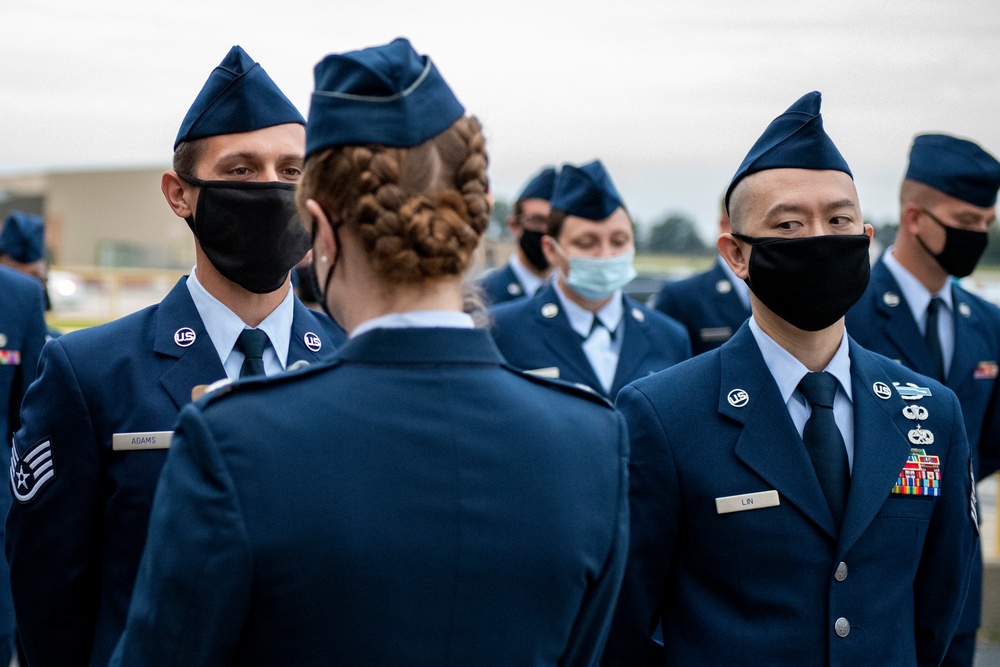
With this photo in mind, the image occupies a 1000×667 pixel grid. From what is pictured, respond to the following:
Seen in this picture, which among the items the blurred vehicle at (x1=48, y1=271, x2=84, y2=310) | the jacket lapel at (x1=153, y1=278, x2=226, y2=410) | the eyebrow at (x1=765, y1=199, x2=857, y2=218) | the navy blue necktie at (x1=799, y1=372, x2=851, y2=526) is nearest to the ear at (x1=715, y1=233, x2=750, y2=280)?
the eyebrow at (x1=765, y1=199, x2=857, y2=218)

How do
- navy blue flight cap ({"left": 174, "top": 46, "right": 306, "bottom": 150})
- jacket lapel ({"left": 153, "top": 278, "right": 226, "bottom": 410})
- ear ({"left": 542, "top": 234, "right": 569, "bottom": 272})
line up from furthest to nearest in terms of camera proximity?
ear ({"left": 542, "top": 234, "right": 569, "bottom": 272}) < navy blue flight cap ({"left": 174, "top": 46, "right": 306, "bottom": 150}) < jacket lapel ({"left": 153, "top": 278, "right": 226, "bottom": 410})

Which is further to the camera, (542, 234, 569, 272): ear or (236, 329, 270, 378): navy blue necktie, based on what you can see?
(542, 234, 569, 272): ear

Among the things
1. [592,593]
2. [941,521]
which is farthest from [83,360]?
[941,521]

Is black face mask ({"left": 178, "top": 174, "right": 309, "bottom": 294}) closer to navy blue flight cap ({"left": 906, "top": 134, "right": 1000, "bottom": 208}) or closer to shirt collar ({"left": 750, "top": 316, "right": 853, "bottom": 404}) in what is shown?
shirt collar ({"left": 750, "top": 316, "right": 853, "bottom": 404})

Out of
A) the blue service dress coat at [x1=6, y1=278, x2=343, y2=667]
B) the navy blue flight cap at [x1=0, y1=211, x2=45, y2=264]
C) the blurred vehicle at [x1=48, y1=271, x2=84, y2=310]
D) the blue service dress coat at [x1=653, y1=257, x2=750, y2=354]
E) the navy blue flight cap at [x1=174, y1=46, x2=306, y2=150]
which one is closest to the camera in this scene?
the blue service dress coat at [x1=6, y1=278, x2=343, y2=667]

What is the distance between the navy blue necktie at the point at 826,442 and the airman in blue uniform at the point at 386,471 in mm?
931

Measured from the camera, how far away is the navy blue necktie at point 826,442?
98.8 inches

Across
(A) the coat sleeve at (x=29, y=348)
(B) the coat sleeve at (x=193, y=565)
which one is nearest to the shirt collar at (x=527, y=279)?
(A) the coat sleeve at (x=29, y=348)

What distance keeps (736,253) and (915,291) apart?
7.25ft

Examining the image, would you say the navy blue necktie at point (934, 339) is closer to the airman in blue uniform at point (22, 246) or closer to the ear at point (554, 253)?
the ear at point (554, 253)

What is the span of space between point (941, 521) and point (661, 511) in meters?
0.70

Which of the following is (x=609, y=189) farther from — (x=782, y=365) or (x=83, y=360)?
(x=83, y=360)

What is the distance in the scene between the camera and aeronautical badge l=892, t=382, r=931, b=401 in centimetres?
267

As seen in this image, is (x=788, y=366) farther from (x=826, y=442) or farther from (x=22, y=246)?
(x=22, y=246)
